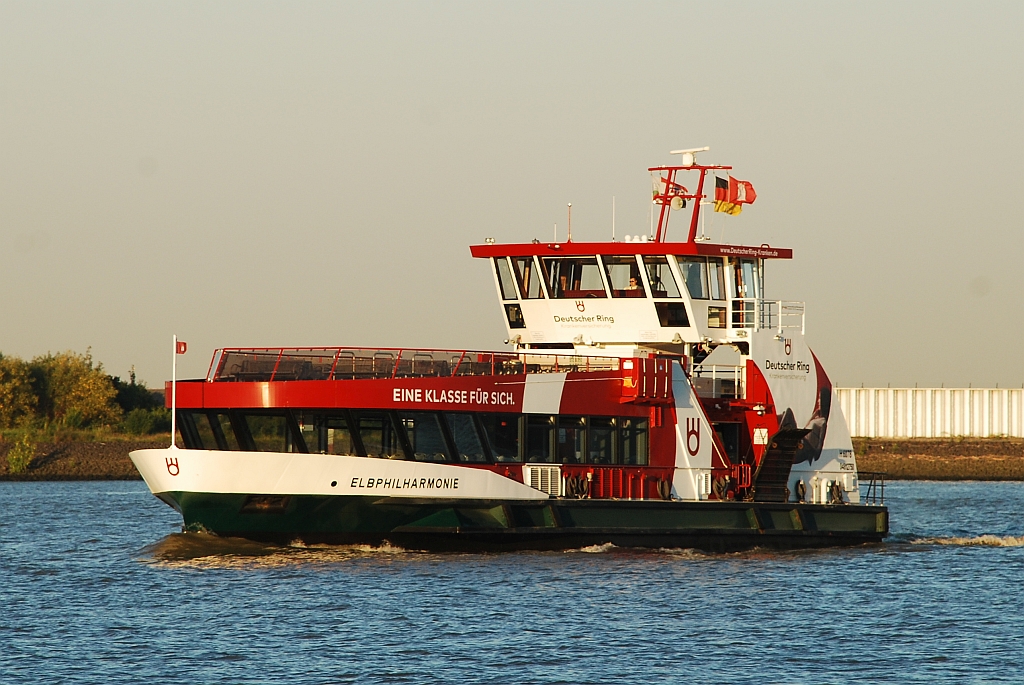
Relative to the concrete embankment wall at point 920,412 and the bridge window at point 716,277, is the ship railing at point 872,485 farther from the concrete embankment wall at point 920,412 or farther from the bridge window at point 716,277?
the concrete embankment wall at point 920,412

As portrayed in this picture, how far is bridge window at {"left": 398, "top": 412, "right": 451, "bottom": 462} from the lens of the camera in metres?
24.8

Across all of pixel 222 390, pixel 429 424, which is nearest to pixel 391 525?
pixel 429 424

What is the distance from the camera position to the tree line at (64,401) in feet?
209

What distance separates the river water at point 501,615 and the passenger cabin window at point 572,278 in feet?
18.1

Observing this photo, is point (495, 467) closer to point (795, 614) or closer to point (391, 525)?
point (391, 525)

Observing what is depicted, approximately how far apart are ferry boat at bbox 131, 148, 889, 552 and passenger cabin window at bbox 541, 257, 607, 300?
0.13ft

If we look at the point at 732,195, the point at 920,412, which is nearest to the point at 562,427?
the point at 732,195

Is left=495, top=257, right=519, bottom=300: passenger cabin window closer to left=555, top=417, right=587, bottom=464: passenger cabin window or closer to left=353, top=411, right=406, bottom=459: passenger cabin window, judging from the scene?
left=555, top=417, right=587, bottom=464: passenger cabin window

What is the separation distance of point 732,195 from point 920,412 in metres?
48.4

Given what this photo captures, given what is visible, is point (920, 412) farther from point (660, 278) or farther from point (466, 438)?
point (466, 438)

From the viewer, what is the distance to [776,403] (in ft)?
94.0

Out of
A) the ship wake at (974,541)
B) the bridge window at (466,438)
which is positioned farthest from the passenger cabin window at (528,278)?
the ship wake at (974,541)

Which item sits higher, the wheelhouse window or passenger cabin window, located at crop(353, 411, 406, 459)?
the wheelhouse window

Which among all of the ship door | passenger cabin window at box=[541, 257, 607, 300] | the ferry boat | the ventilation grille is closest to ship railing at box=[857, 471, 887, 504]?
the ferry boat
